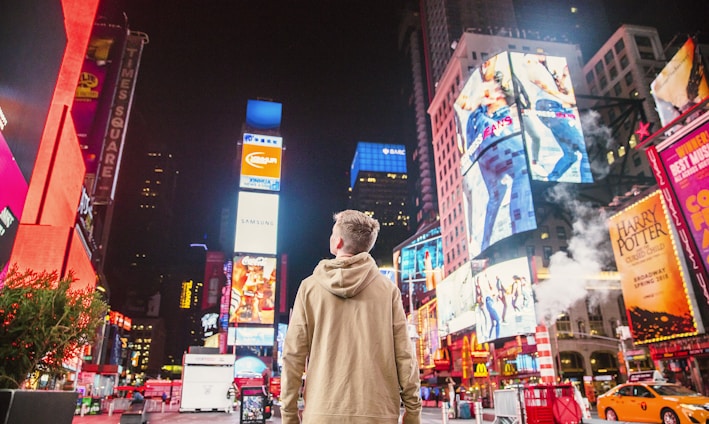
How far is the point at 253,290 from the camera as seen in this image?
56.3m

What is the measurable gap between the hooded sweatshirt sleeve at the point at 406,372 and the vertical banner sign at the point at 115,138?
3489 centimetres

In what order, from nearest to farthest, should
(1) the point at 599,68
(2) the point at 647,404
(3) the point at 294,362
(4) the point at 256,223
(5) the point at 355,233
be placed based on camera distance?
(3) the point at 294,362 < (5) the point at 355,233 < (2) the point at 647,404 < (4) the point at 256,223 < (1) the point at 599,68

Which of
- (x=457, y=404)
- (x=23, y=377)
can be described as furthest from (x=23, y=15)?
(x=457, y=404)

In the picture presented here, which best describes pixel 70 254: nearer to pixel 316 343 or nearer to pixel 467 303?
pixel 316 343

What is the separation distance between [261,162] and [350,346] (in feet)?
201

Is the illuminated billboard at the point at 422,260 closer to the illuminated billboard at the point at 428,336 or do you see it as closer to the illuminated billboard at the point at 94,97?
the illuminated billboard at the point at 428,336

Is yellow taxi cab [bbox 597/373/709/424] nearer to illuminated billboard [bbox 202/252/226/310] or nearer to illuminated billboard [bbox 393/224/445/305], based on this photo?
illuminated billboard [bbox 393/224/445/305]

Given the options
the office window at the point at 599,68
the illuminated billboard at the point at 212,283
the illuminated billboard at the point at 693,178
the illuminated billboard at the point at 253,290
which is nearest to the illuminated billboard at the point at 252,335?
the illuminated billboard at the point at 253,290

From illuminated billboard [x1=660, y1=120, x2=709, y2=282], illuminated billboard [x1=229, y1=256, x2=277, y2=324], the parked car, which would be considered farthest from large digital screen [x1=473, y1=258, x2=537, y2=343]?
illuminated billboard [x1=229, y1=256, x2=277, y2=324]

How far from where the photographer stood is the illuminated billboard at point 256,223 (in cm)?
5778

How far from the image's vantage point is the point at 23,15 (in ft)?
36.8

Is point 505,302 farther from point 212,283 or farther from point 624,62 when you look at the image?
point 212,283

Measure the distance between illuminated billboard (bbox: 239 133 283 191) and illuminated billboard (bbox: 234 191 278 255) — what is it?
1.59 meters

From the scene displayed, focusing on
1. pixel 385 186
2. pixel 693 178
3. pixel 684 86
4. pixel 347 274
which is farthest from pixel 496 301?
pixel 385 186
